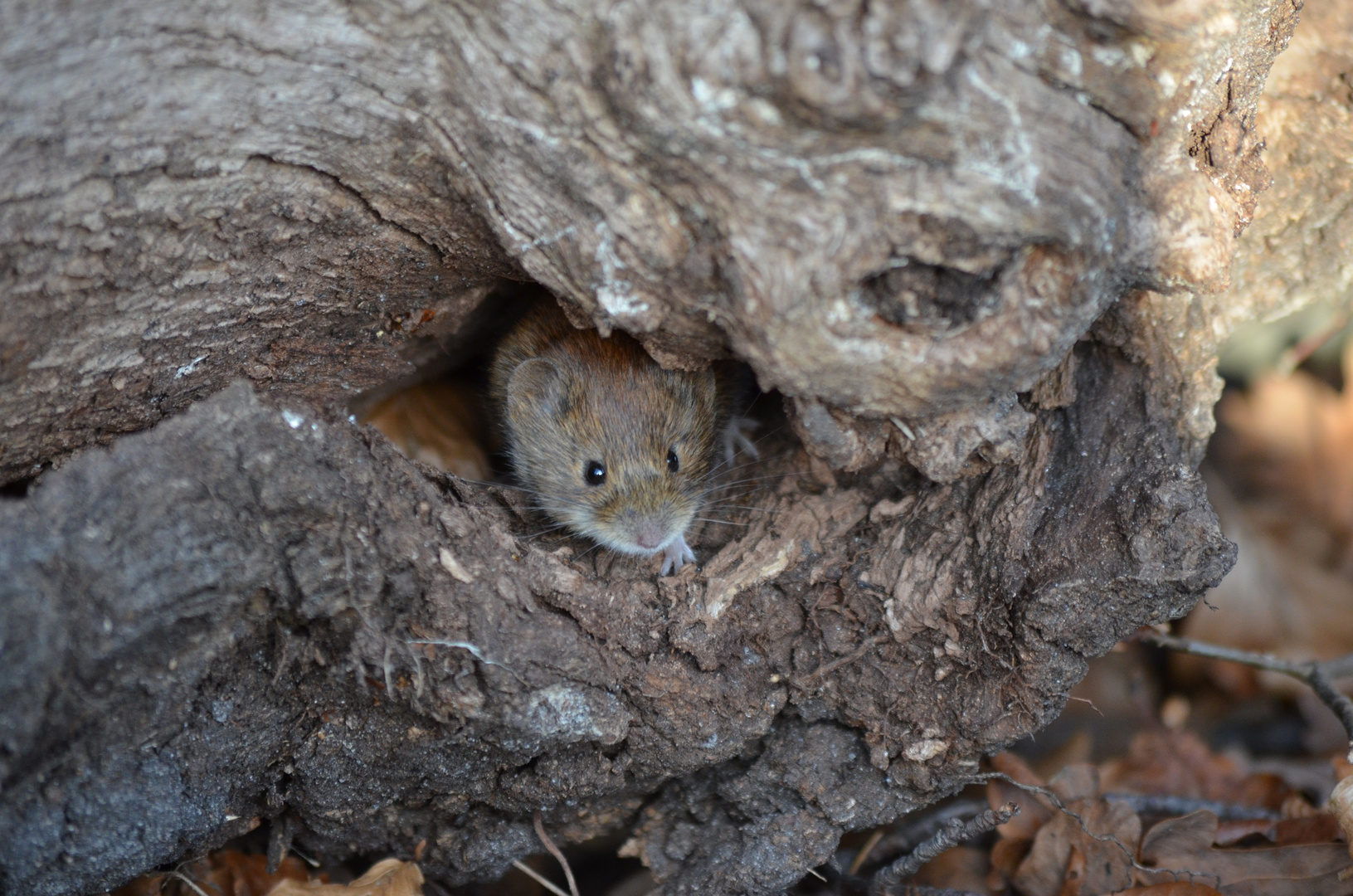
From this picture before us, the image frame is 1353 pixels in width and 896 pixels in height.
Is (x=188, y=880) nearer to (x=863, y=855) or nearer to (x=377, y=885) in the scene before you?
(x=377, y=885)

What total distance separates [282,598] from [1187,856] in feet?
10.6

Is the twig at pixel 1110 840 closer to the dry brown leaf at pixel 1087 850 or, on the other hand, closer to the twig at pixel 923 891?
the dry brown leaf at pixel 1087 850

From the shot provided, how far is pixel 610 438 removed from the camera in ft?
12.2

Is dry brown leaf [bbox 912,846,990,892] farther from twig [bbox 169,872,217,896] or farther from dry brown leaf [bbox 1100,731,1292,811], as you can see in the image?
twig [bbox 169,872,217,896]

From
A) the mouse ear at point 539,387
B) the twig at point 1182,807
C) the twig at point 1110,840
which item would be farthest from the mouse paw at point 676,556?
the twig at point 1182,807

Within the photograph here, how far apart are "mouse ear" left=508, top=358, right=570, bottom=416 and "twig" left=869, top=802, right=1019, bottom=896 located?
213 centimetres

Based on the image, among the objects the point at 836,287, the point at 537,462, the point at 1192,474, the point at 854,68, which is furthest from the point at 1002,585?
the point at 537,462

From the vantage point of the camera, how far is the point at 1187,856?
10.9ft

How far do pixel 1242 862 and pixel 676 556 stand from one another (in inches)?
91.2

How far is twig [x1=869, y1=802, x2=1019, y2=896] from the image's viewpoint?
9.37 feet

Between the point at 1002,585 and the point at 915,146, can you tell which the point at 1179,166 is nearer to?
the point at 915,146

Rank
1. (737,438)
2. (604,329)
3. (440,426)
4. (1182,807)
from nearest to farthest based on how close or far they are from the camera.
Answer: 1. (604,329)
2. (1182,807)
3. (737,438)
4. (440,426)

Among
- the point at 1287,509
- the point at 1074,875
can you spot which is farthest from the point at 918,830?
the point at 1287,509

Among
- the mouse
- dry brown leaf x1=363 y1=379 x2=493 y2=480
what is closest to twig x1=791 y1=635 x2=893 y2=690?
the mouse
